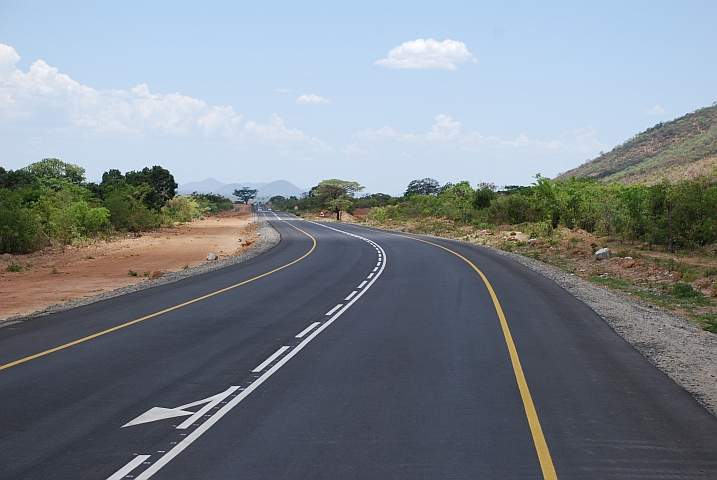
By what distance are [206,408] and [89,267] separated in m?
26.7

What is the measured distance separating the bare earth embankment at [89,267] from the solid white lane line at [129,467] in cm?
1225

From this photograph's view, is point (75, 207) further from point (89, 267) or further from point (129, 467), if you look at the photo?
point (129, 467)

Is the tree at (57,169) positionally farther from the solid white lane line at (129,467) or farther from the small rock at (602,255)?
the solid white lane line at (129,467)

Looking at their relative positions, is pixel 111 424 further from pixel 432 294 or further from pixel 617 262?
pixel 617 262

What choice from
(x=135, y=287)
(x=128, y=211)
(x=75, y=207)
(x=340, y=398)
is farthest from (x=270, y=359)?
(x=128, y=211)

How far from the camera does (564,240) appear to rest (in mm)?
39750

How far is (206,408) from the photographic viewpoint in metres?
7.41

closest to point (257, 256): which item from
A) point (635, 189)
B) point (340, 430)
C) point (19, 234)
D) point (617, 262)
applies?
point (19, 234)

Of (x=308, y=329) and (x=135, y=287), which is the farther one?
(x=135, y=287)

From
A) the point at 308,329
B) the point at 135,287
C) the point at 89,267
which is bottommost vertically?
the point at 89,267

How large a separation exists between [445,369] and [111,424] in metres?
4.55

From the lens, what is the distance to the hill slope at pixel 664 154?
271 ft

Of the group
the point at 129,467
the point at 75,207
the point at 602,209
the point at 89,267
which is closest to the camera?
the point at 129,467

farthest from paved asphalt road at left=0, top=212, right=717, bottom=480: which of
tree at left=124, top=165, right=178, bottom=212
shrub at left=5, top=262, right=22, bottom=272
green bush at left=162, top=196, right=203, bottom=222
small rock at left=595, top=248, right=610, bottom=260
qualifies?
green bush at left=162, top=196, right=203, bottom=222
